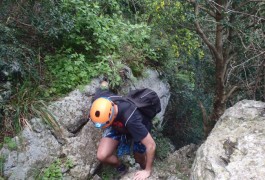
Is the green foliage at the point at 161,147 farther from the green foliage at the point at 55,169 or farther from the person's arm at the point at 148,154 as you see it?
the green foliage at the point at 55,169

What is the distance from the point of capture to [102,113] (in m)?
4.05

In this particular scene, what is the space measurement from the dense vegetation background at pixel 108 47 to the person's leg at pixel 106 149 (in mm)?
1094

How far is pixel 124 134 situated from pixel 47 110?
121 cm

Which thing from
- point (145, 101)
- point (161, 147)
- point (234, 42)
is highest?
Answer: point (234, 42)

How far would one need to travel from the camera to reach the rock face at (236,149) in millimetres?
3396

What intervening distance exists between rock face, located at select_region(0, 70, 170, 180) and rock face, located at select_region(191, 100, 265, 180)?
Answer: 5.82 feet

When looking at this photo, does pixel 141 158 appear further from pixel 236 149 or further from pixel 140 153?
pixel 236 149

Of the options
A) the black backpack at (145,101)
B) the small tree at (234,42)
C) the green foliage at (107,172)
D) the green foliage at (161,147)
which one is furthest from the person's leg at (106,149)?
the small tree at (234,42)

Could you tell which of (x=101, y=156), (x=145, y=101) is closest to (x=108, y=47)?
(x=145, y=101)

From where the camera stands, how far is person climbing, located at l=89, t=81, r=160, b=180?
4.12 m

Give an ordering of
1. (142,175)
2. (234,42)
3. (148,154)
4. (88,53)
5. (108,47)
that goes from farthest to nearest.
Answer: (234,42) < (108,47) < (88,53) < (142,175) < (148,154)

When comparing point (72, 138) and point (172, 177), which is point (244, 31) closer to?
point (172, 177)

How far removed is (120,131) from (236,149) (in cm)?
164

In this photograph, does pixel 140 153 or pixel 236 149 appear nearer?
pixel 236 149
